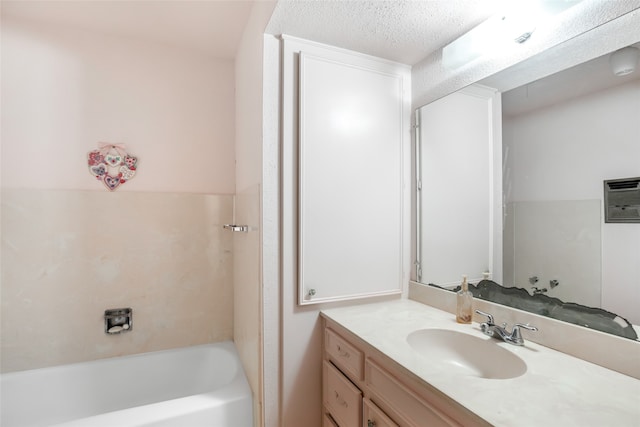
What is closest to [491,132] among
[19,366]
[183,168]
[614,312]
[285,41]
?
[614,312]

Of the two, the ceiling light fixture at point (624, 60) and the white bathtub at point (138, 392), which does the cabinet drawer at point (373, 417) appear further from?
the ceiling light fixture at point (624, 60)

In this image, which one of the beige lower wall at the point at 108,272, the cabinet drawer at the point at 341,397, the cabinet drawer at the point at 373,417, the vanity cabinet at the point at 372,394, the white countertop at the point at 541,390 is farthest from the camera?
the beige lower wall at the point at 108,272

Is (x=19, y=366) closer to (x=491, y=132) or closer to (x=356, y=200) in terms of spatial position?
(x=356, y=200)

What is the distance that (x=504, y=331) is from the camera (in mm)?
1164

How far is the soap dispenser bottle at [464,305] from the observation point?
136cm

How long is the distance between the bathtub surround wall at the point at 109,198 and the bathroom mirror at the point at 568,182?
5.77 feet

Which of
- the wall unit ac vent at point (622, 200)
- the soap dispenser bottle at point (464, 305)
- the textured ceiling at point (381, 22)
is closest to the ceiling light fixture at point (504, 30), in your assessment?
the textured ceiling at point (381, 22)

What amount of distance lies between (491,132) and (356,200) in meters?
0.70

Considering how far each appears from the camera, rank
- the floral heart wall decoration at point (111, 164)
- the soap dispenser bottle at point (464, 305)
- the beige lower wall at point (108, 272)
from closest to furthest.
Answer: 1. the soap dispenser bottle at point (464, 305)
2. the beige lower wall at point (108, 272)
3. the floral heart wall decoration at point (111, 164)

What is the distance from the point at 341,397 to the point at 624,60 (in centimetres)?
161

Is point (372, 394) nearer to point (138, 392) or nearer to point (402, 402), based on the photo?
point (402, 402)

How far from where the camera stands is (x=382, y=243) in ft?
5.51

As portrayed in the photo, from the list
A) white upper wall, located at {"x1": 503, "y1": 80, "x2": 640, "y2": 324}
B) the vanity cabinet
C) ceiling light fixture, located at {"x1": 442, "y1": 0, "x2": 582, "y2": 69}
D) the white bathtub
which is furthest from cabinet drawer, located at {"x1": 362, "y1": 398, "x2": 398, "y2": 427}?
ceiling light fixture, located at {"x1": 442, "y1": 0, "x2": 582, "y2": 69}

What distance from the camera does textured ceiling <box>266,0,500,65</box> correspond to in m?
1.28
